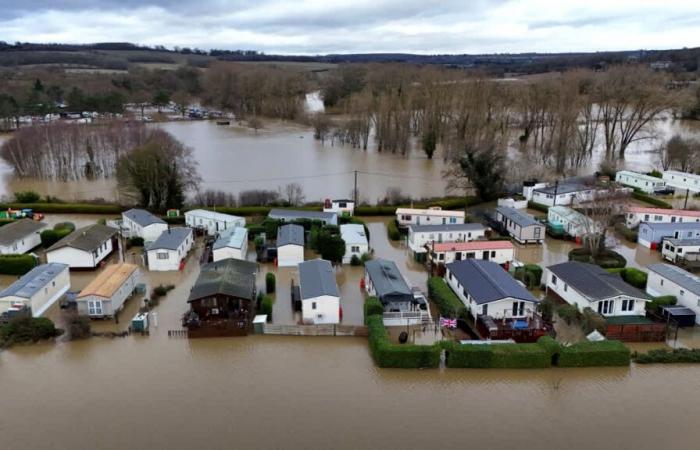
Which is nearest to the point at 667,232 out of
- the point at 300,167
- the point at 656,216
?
the point at 656,216

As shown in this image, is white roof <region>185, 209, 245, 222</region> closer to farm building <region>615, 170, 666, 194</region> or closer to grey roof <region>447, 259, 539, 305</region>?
grey roof <region>447, 259, 539, 305</region>

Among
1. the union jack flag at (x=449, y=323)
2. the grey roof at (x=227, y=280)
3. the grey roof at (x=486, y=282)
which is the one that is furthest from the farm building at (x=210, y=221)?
the union jack flag at (x=449, y=323)

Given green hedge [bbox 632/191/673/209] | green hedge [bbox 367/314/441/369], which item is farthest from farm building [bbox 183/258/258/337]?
green hedge [bbox 632/191/673/209]

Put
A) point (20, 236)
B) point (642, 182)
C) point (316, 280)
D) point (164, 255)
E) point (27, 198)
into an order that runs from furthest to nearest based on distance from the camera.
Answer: point (642, 182) < point (27, 198) < point (20, 236) < point (164, 255) < point (316, 280)

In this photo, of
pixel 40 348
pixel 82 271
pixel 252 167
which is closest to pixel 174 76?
pixel 252 167

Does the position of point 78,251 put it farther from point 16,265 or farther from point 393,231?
point 393,231
